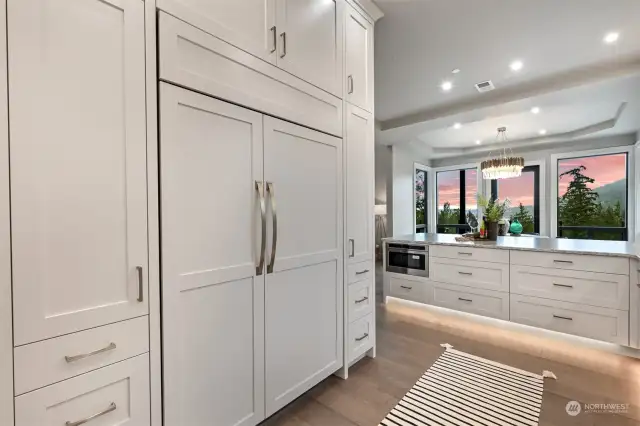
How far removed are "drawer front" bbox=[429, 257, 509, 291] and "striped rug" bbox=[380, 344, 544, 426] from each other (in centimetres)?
93

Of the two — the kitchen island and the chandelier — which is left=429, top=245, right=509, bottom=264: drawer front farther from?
the chandelier

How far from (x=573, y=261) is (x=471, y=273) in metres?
0.89

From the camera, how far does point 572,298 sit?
2834mm

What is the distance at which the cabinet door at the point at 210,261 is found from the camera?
1.32 meters

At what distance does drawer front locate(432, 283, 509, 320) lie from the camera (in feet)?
10.5

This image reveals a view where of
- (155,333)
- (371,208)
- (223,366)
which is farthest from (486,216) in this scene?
(155,333)

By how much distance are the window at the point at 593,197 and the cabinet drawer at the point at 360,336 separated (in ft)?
20.4

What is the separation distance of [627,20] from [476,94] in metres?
1.67

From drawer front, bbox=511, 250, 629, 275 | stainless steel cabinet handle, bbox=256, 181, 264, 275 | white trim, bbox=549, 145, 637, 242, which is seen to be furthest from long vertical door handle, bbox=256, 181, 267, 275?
white trim, bbox=549, 145, 637, 242

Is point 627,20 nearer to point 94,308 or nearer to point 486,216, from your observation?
point 486,216

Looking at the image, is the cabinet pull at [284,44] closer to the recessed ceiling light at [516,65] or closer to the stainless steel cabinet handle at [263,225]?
the stainless steel cabinet handle at [263,225]

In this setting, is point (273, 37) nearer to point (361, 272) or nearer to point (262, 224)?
point (262, 224)

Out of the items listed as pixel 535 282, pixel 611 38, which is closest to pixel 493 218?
pixel 535 282

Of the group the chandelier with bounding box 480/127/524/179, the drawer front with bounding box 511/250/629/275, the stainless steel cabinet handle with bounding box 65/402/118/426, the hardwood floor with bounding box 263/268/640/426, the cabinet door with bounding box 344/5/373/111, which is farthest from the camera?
the chandelier with bounding box 480/127/524/179
